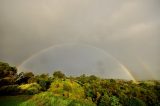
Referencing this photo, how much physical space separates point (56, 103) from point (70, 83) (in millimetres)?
9734

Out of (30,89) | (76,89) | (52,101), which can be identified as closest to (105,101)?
(76,89)

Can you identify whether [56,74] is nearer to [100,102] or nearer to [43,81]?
[43,81]

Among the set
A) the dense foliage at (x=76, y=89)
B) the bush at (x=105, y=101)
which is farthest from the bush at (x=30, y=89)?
the bush at (x=105, y=101)

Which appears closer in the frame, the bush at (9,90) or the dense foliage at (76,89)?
the dense foliage at (76,89)

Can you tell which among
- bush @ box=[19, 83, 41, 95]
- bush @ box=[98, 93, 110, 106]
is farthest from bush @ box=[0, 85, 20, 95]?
bush @ box=[98, 93, 110, 106]

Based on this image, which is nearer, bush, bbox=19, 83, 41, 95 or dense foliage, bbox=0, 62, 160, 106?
dense foliage, bbox=0, 62, 160, 106

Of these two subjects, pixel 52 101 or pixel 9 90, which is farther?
pixel 9 90

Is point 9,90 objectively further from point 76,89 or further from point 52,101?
point 52,101

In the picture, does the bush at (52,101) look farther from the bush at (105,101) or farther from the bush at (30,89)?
the bush at (105,101)

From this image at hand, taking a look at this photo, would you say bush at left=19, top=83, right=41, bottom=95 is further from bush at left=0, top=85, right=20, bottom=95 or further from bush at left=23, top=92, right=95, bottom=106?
bush at left=23, top=92, right=95, bottom=106

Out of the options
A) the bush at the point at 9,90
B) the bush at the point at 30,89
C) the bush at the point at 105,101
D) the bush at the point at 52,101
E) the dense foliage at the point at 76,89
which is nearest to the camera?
the bush at the point at 52,101

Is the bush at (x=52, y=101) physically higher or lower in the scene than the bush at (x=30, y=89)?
lower

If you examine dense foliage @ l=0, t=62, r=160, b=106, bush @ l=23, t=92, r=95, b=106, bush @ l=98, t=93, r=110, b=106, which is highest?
dense foliage @ l=0, t=62, r=160, b=106

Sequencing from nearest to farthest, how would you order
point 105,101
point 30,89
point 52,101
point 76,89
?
1. point 52,101
2. point 76,89
3. point 105,101
4. point 30,89
